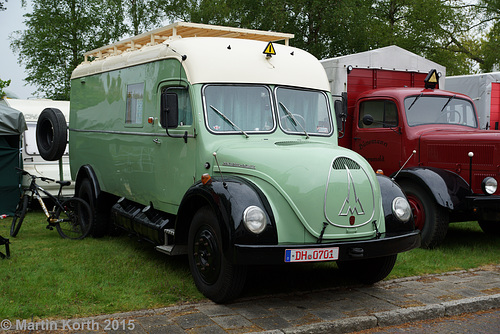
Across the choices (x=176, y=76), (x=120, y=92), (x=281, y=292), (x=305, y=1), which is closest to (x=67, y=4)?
(x=305, y=1)

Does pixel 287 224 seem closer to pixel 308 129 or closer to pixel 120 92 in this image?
pixel 308 129

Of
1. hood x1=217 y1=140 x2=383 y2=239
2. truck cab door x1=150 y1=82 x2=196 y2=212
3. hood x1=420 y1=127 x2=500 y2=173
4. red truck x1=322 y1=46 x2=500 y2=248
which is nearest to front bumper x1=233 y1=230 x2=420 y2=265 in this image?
hood x1=217 y1=140 x2=383 y2=239

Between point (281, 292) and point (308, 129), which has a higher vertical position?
point (308, 129)

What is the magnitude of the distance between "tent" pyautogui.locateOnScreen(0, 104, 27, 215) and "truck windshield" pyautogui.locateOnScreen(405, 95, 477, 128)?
26.4 ft

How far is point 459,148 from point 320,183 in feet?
13.0

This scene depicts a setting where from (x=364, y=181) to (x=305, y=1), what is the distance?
23887 mm

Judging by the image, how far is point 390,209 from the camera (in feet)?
19.9

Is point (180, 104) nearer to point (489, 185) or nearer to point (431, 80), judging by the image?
point (489, 185)

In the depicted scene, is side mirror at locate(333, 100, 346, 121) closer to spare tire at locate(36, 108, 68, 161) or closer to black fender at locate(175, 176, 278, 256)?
black fender at locate(175, 176, 278, 256)

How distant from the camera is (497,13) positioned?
114 ft

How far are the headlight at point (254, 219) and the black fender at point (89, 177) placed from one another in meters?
4.75

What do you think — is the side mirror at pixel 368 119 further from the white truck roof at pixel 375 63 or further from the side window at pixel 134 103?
the side window at pixel 134 103

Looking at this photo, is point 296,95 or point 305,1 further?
point 305,1

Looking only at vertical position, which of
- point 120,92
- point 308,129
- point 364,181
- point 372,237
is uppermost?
point 120,92
